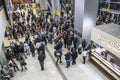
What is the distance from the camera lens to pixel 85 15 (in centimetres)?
949

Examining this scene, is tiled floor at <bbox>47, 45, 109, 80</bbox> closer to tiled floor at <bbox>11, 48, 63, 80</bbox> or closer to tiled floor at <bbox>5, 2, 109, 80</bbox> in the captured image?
tiled floor at <bbox>5, 2, 109, 80</bbox>

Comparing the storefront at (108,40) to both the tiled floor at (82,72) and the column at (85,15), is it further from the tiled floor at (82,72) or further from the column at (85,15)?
the column at (85,15)

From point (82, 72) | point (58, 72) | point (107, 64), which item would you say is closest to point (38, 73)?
point (58, 72)

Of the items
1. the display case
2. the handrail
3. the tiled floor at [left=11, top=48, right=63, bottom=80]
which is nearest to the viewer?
the handrail

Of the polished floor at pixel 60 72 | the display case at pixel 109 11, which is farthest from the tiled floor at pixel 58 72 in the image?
the display case at pixel 109 11

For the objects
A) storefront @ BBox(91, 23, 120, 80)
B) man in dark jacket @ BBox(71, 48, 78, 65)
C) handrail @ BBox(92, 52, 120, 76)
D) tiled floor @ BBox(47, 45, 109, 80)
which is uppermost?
storefront @ BBox(91, 23, 120, 80)

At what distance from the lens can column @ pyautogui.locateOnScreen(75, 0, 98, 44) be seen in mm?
9315

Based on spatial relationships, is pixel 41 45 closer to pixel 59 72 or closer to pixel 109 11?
pixel 59 72

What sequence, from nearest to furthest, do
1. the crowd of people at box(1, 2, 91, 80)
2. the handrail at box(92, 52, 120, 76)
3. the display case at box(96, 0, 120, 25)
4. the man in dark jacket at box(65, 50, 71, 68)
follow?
1. the handrail at box(92, 52, 120, 76)
2. the man in dark jacket at box(65, 50, 71, 68)
3. the crowd of people at box(1, 2, 91, 80)
4. the display case at box(96, 0, 120, 25)

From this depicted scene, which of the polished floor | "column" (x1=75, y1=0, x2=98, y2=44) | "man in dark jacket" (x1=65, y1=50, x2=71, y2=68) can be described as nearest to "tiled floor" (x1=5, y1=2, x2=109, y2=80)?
the polished floor

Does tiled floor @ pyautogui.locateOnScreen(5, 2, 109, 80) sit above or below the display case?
below

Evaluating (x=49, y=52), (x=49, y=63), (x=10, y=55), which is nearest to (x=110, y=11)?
(x=49, y=52)

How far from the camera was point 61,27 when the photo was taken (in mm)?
12414

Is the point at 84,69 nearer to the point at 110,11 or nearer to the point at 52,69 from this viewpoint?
the point at 52,69
